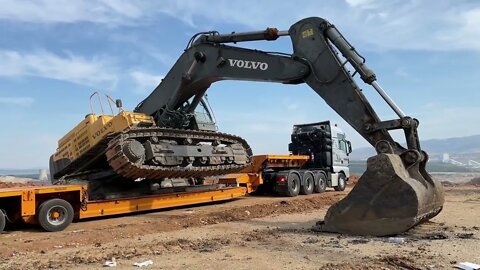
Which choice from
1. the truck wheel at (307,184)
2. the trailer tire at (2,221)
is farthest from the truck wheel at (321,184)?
the trailer tire at (2,221)

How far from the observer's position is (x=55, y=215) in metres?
10.9

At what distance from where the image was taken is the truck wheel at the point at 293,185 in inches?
747

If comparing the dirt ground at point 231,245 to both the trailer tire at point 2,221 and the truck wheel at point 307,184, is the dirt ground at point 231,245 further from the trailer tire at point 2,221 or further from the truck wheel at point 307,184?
the truck wheel at point 307,184

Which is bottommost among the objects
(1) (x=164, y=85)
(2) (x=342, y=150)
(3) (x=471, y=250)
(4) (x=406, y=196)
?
(3) (x=471, y=250)

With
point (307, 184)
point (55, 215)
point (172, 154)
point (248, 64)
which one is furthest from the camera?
point (307, 184)

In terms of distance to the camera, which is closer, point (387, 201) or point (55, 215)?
point (387, 201)

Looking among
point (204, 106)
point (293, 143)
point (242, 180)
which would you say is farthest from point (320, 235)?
point (293, 143)

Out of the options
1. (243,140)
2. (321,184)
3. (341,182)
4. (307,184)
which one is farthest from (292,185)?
(341,182)

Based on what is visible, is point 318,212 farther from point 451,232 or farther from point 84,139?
point 84,139

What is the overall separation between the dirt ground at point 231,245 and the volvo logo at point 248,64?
403 cm

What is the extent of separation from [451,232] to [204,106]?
855 centimetres

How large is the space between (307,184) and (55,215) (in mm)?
11747

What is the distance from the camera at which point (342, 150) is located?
76.7 ft

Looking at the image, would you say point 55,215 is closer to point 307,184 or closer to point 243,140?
point 243,140
